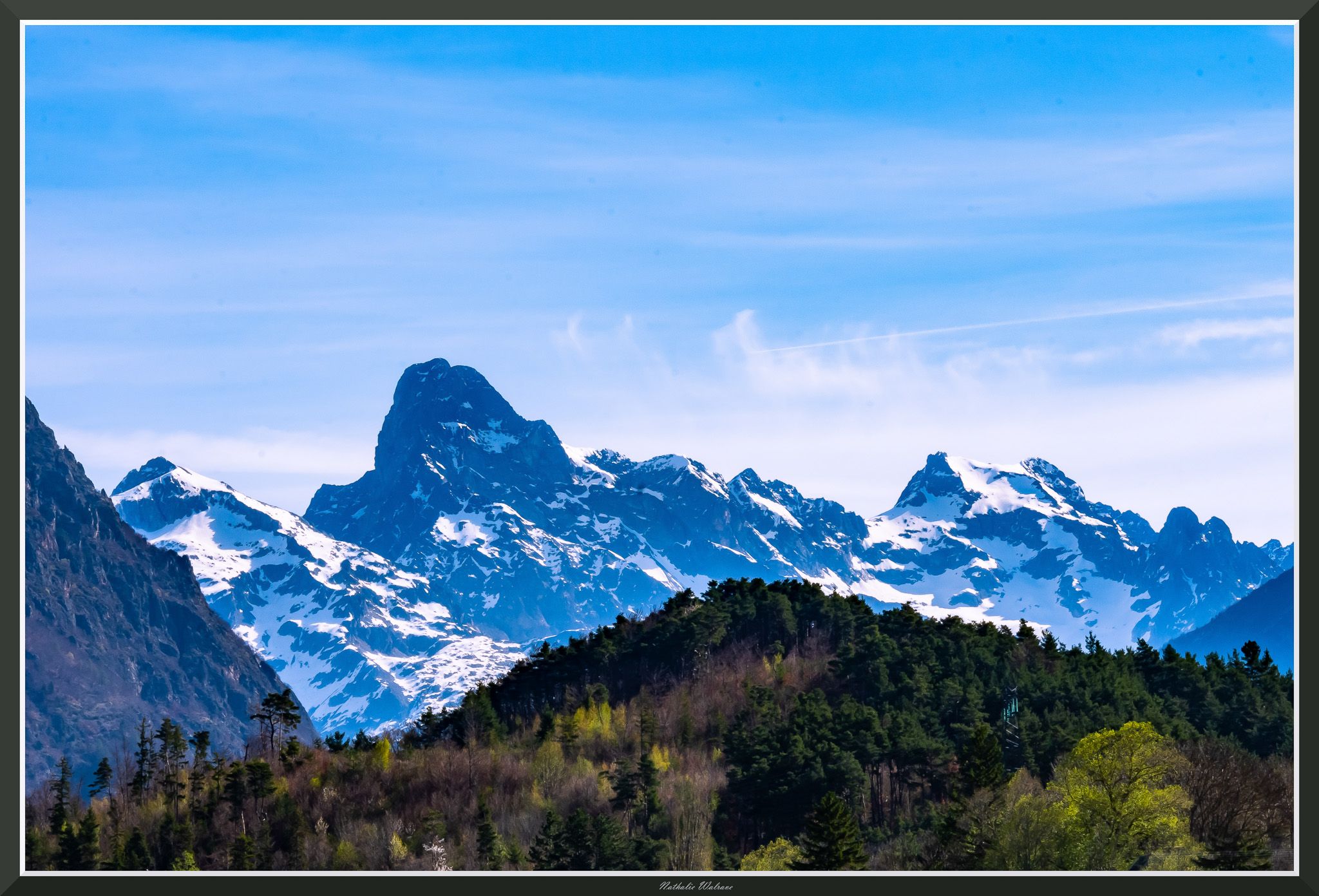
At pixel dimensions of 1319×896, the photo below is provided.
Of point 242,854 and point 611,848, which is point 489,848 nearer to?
point 611,848

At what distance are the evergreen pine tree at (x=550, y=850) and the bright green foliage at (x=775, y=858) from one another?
47.0 ft

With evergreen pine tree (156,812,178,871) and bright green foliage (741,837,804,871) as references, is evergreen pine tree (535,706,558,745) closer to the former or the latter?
evergreen pine tree (156,812,178,871)

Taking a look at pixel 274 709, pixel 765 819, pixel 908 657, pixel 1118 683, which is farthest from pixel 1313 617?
pixel 274 709

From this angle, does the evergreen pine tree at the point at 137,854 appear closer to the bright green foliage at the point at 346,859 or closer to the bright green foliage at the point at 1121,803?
the bright green foliage at the point at 346,859

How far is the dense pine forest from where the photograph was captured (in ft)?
339

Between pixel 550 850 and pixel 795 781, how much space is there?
1163 inches

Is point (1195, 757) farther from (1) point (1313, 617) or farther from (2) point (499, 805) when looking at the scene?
(1) point (1313, 617)

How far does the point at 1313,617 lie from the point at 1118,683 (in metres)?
117

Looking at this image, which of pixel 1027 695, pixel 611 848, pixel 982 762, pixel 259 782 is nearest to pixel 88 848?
pixel 259 782

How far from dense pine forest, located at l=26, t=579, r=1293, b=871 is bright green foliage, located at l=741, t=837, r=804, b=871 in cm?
29

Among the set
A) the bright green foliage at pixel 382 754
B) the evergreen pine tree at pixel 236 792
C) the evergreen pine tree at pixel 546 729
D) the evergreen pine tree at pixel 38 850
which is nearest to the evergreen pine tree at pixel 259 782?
the evergreen pine tree at pixel 236 792

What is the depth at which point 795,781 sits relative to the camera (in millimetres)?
135375

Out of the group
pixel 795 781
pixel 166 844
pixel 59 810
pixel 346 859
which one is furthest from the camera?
pixel 166 844

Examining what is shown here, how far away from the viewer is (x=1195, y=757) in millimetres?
126562
